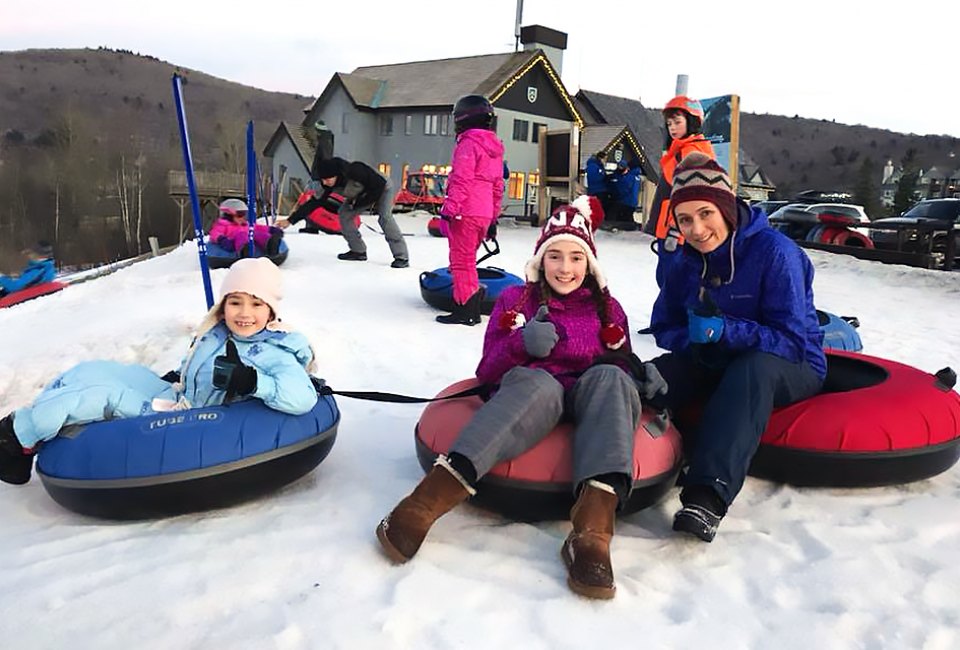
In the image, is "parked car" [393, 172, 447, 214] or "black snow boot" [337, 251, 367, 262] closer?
"black snow boot" [337, 251, 367, 262]

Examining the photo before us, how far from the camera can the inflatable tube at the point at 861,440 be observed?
105 inches

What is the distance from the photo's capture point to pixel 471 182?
228 inches

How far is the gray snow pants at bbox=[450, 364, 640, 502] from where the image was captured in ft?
7.35

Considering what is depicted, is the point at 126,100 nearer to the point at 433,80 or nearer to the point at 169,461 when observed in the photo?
the point at 433,80

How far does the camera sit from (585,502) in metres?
2.19

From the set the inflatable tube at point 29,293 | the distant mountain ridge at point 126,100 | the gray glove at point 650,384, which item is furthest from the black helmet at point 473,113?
the distant mountain ridge at point 126,100

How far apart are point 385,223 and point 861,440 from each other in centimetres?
704

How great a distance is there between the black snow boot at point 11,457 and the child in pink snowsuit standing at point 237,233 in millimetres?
6392

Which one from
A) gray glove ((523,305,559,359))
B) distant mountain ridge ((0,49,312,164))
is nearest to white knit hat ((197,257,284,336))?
gray glove ((523,305,559,359))

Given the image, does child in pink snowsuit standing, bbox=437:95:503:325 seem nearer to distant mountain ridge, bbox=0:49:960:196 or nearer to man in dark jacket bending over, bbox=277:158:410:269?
man in dark jacket bending over, bbox=277:158:410:269

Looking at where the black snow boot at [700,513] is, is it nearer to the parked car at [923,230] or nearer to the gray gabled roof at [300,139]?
the parked car at [923,230]

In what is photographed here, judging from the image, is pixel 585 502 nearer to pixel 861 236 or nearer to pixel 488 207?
pixel 488 207

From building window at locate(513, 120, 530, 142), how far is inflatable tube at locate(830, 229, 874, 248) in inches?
670

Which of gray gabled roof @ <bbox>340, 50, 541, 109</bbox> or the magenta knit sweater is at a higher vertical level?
gray gabled roof @ <bbox>340, 50, 541, 109</bbox>
